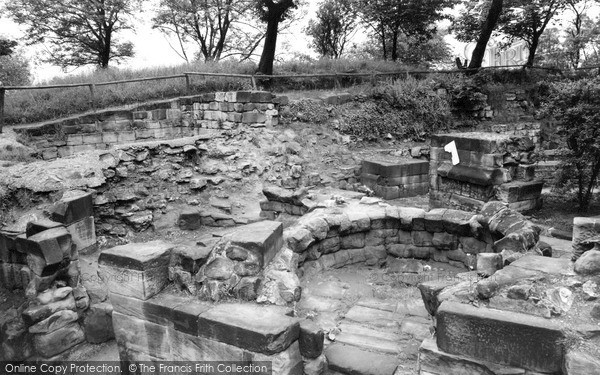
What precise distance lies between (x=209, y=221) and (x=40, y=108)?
703 centimetres

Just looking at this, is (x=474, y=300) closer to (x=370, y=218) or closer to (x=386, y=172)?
(x=370, y=218)

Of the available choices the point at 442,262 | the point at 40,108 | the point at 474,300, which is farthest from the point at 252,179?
the point at 474,300

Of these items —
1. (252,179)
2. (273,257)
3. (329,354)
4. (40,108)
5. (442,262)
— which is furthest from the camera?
(40,108)

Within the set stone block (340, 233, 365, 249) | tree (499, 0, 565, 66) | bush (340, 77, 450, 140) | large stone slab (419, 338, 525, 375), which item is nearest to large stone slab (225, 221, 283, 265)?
stone block (340, 233, 365, 249)

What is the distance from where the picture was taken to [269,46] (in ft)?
48.1

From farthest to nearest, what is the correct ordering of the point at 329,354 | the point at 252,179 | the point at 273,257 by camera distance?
the point at 252,179 → the point at 273,257 → the point at 329,354

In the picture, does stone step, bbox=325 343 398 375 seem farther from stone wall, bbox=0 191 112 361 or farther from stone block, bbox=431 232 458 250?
stone wall, bbox=0 191 112 361

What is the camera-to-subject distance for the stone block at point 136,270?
12.8 ft

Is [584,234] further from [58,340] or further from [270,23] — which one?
[270,23]

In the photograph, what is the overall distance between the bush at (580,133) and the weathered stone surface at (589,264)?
15.7ft

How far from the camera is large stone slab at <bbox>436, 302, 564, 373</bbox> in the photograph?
8.70 ft

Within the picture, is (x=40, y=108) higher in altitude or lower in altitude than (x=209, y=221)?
higher

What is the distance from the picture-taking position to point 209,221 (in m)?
8.89

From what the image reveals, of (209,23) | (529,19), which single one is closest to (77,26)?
(209,23)
